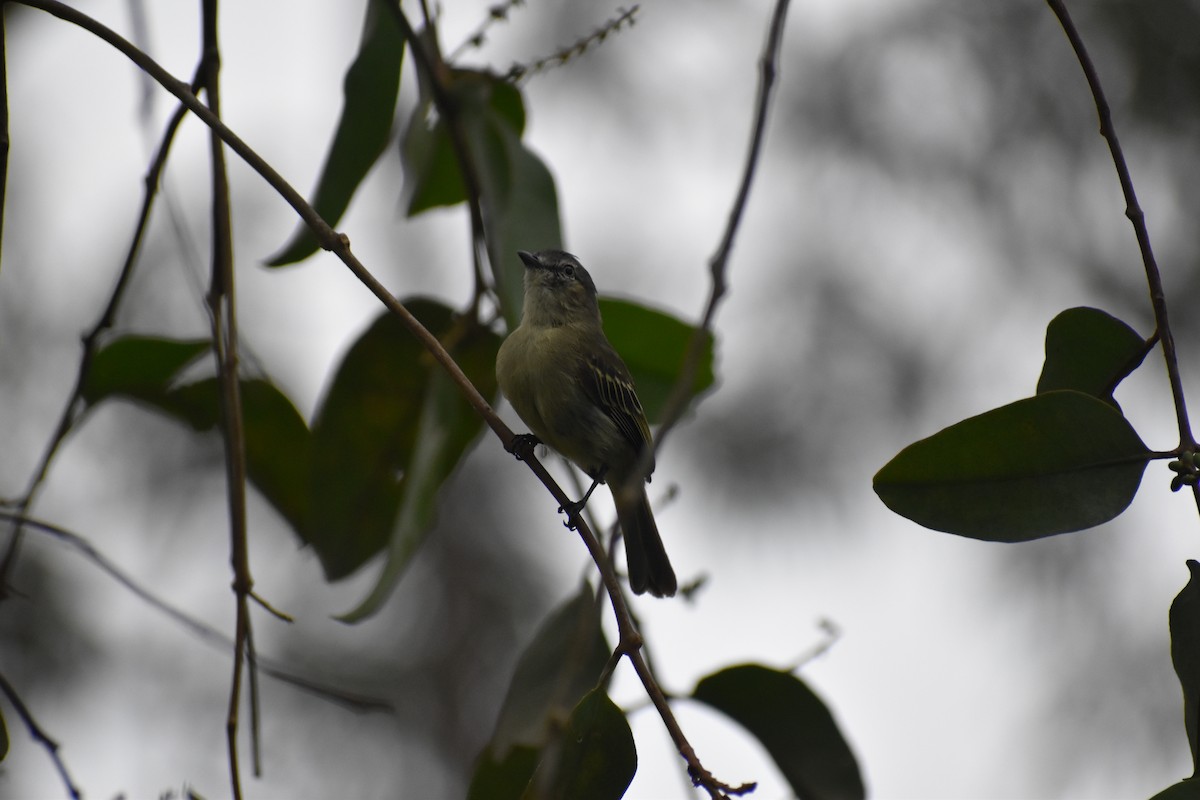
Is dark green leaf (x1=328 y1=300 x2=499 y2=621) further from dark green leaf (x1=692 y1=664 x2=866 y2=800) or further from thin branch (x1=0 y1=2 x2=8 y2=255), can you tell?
thin branch (x1=0 y1=2 x2=8 y2=255)

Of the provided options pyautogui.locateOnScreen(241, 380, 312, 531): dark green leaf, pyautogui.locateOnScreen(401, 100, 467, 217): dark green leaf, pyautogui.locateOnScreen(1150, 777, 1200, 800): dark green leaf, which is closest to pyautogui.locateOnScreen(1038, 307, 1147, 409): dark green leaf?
pyautogui.locateOnScreen(1150, 777, 1200, 800): dark green leaf

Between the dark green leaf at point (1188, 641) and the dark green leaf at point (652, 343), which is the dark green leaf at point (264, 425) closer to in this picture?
the dark green leaf at point (652, 343)

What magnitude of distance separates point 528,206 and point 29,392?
5000 mm

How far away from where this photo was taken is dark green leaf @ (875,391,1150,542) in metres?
1.85

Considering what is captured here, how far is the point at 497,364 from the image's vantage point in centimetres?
340

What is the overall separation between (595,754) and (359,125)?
1.67 m

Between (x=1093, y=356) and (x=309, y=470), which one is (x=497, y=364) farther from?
(x=1093, y=356)

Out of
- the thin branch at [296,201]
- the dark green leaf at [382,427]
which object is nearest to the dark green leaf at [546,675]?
the dark green leaf at [382,427]

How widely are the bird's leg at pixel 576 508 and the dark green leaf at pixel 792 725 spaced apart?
1.61 feet

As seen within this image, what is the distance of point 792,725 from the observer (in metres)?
2.71

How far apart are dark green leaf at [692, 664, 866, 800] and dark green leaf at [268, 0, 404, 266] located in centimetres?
142

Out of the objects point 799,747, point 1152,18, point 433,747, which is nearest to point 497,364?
point 799,747

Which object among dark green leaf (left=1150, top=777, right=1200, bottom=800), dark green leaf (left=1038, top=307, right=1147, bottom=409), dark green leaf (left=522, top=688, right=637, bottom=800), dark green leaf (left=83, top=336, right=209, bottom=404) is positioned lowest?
dark green leaf (left=1150, top=777, right=1200, bottom=800)

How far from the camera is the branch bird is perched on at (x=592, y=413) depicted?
3803 millimetres
